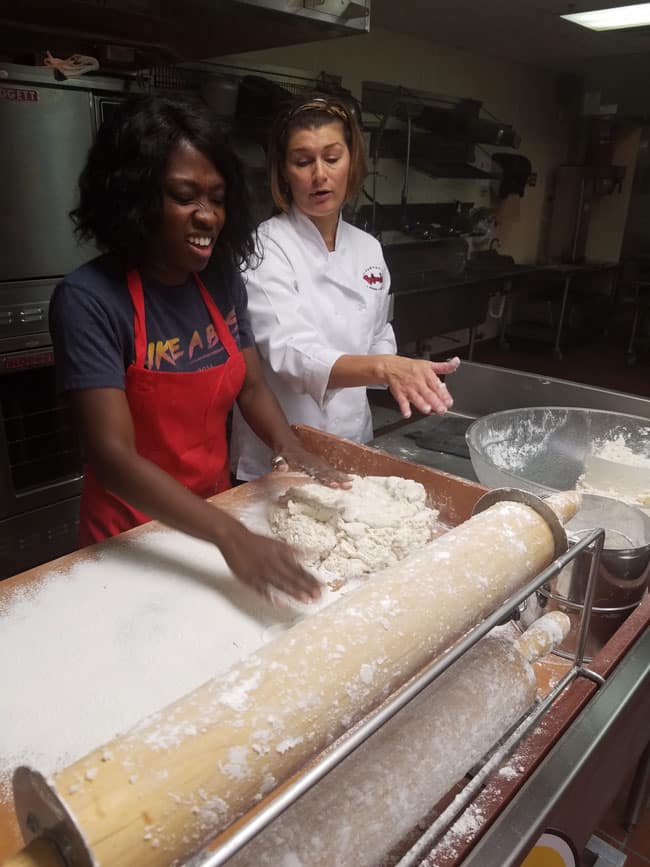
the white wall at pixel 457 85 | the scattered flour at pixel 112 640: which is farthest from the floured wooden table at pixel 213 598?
the white wall at pixel 457 85

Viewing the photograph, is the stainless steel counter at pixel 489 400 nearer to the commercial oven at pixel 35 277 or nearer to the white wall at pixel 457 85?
the commercial oven at pixel 35 277

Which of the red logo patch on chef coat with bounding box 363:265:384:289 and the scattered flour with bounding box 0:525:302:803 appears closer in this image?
the scattered flour with bounding box 0:525:302:803

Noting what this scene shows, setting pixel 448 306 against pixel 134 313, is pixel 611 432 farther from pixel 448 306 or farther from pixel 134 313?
pixel 448 306

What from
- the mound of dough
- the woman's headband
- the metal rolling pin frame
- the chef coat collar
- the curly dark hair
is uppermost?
the woman's headband

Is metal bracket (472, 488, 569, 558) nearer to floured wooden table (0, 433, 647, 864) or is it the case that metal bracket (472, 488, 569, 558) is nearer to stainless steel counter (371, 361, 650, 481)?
floured wooden table (0, 433, 647, 864)

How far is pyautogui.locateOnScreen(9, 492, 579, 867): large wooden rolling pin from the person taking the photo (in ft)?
1.10

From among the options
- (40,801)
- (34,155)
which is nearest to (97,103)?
(34,155)

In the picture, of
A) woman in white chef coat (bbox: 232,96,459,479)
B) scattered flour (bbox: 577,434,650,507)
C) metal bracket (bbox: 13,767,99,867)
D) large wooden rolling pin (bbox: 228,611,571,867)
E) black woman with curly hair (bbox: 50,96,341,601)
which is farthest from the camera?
woman in white chef coat (bbox: 232,96,459,479)

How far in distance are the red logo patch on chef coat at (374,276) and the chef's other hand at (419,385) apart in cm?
47

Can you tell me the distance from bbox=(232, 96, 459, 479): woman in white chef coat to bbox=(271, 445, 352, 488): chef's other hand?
0.06 feet

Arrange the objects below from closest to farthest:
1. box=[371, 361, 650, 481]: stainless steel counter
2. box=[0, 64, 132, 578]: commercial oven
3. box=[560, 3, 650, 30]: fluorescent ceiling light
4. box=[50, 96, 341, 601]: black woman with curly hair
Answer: box=[50, 96, 341, 601]: black woman with curly hair < box=[371, 361, 650, 481]: stainless steel counter < box=[0, 64, 132, 578]: commercial oven < box=[560, 3, 650, 30]: fluorescent ceiling light

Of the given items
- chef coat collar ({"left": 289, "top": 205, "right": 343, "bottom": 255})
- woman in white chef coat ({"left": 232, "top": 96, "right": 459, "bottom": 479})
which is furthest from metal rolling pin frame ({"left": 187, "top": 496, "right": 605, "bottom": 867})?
chef coat collar ({"left": 289, "top": 205, "right": 343, "bottom": 255})

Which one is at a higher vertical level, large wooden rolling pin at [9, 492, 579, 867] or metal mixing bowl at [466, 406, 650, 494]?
large wooden rolling pin at [9, 492, 579, 867]

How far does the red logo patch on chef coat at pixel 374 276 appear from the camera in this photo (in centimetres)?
143
